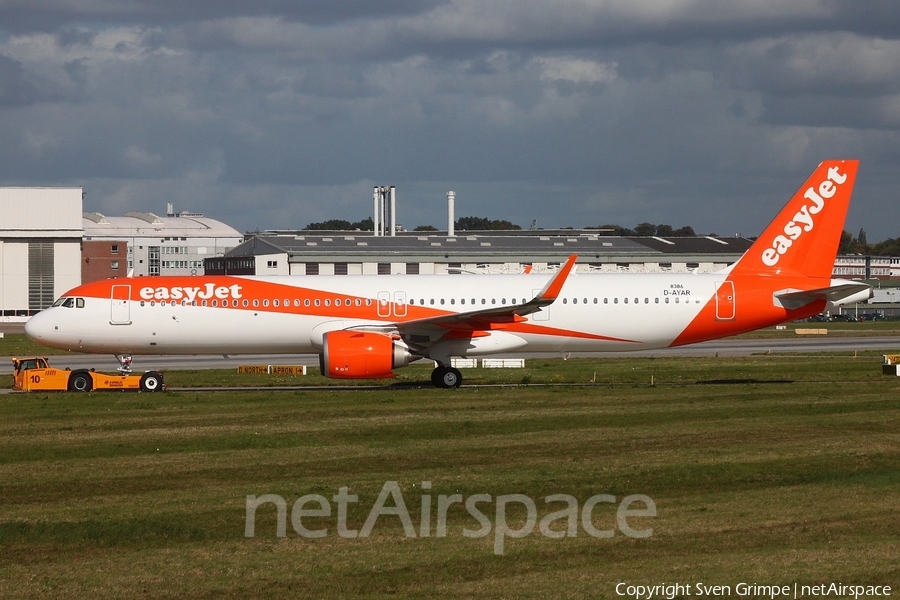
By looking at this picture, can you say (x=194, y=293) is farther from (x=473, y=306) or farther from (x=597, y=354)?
(x=597, y=354)

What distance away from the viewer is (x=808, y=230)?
35.6 metres

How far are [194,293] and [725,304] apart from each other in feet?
57.0

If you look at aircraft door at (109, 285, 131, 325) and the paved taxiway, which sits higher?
aircraft door at (109, 285, 131, 325)

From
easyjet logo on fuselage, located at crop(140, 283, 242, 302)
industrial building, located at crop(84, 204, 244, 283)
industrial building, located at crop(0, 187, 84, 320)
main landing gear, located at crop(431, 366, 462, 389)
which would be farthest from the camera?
industrial building, located at crop(84, 204, 244, 283)

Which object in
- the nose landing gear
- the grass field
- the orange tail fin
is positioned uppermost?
the orange tail fin

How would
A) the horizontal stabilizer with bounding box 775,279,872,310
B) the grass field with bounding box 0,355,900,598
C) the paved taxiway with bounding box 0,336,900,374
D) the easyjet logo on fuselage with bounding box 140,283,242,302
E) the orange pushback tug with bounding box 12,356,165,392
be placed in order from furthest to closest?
1. the paved taxiway with bounding box 0,336,900,374
2. the easyjet logo on fuselage with bounding box 140,283,242,302
3. the orange pushback tug with bounding box 12,356,165,392
4. the horizontal stabilizer with bounding box 775,279,872,310
5. the grass field with bounding box 0,355,900,598

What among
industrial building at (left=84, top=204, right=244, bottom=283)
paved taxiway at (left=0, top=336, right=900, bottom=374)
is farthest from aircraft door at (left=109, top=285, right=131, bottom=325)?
industrial building at (left=84, top=204, right=244, bottom=283)

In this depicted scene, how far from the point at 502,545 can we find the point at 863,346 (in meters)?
52.8

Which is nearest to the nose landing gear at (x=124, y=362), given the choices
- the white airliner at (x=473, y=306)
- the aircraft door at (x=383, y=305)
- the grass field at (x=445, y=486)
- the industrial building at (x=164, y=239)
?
the white airliner at (x=473, y=306)

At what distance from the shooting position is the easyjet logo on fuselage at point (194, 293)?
35.1m

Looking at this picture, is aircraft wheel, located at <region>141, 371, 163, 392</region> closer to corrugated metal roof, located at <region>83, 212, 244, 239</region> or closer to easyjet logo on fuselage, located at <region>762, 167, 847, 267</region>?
easyjet logo on fuselage, located at <region>762, 167, 847, 267</region>

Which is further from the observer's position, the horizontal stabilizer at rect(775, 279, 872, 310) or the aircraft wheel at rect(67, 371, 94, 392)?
the aircraft wheel at rect(67, 371, 94, 392)

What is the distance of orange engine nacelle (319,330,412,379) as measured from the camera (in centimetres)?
3209

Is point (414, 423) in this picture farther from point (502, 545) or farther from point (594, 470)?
point (502, 545)
